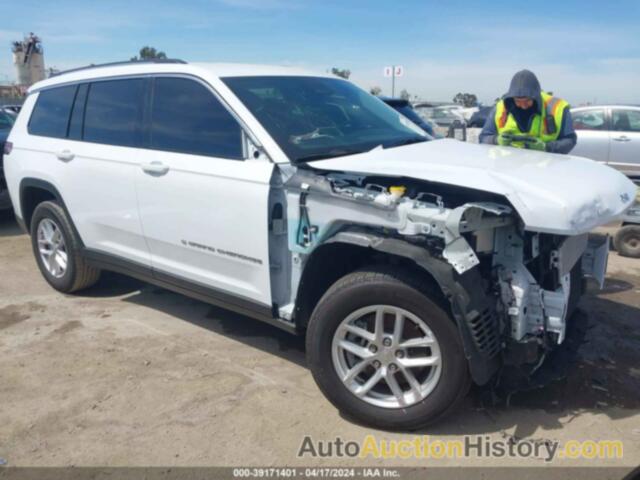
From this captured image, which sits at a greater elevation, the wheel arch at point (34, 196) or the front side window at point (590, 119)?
the front side window at point (590, 119)

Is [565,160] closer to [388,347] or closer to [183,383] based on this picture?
[388,347]

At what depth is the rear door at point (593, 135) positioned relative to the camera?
33.2 feet

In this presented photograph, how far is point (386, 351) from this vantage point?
119 inches

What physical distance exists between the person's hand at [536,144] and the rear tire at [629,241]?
219 cm

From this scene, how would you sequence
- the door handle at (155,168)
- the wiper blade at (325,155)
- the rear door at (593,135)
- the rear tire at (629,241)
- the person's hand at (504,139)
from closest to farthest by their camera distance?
the wiper blade at (325,155)
the door handle at (155,168)
the person's hand at (504,139)
the rear tire at (629,241)
the rear door at (593,135)

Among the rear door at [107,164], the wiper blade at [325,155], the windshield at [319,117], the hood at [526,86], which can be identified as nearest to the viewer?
the wiper blade at [325,155]

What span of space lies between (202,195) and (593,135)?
28.7 ft

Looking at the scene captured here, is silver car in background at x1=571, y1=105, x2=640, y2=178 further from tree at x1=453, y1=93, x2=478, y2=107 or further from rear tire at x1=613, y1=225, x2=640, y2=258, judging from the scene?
tree at x1=453, y1=93, x2=478, y2=107

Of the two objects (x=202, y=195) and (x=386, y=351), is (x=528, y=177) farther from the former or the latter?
(x=202, y=195)

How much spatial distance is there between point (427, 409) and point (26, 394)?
242 cm

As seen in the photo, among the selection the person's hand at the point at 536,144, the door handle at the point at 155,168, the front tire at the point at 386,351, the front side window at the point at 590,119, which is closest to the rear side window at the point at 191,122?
the door handle at the point at 155,168

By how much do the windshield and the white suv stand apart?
0.5 inches

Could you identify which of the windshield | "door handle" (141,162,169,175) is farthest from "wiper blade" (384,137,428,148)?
"door handle" (141,162,169,175)

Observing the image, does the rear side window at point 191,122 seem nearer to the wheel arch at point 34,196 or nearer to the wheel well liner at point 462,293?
the wheel well liner at point 462,293
